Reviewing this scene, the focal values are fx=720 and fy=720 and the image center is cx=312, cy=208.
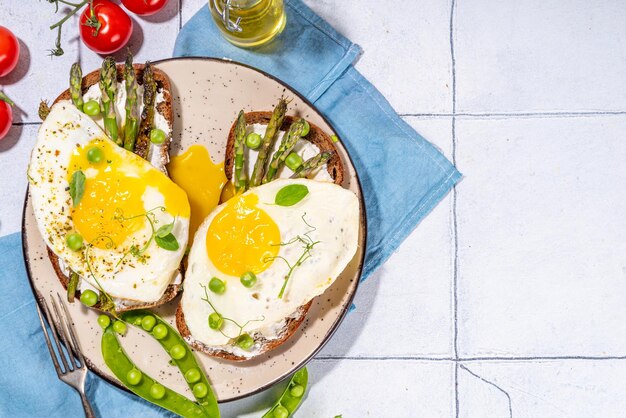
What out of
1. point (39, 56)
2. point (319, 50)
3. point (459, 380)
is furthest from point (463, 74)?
point (39, 56)

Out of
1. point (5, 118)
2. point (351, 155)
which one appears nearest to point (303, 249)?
point (351, 155)

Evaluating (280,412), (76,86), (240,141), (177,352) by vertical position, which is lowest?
(280,412)

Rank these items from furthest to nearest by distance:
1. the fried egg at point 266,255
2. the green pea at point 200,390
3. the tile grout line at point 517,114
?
the tile grout line at point 517,114
the green pea at point 200,390
the fried egg at point 266,255

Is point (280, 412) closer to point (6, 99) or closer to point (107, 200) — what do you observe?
point (107, 200)

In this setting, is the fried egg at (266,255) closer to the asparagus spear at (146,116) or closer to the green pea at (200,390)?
the green pea at (200,390)

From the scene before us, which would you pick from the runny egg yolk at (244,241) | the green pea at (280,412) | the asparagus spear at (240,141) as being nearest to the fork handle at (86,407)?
the green pea at (280,412)

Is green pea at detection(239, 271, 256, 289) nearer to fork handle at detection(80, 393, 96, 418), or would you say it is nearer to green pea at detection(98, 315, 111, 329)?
green pea at detection(98, 315, 111, 329)
